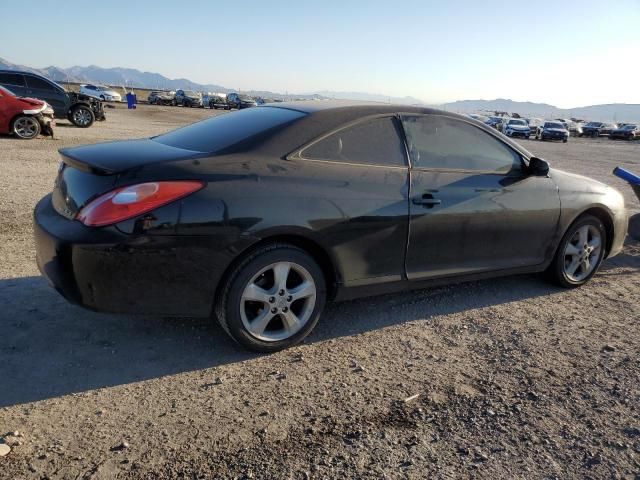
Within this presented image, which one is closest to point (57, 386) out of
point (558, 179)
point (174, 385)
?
point (174, 385)

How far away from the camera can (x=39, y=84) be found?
712 inches

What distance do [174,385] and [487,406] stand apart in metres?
1.75

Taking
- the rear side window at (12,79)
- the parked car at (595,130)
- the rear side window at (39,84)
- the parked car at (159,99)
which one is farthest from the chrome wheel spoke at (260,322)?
the parked car at (595,130)

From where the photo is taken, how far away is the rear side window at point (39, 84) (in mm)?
17766

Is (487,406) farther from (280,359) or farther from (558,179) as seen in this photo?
(558,179)

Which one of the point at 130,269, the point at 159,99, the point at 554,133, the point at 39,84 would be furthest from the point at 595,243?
the point at 159,99

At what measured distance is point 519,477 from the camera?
7.74ft

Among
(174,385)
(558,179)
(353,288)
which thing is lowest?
(174,385)

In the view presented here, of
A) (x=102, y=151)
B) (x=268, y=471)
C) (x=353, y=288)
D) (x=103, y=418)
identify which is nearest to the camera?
(x=268, y=471)

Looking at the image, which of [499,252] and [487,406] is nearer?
[487,406]

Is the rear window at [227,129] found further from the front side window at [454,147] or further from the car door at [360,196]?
the front side window at [454,147]

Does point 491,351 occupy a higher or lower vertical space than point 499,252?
lower

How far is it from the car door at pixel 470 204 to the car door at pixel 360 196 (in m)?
0.12

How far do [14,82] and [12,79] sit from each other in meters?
0.11
